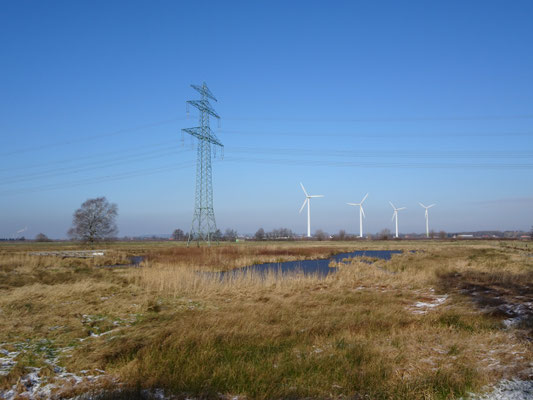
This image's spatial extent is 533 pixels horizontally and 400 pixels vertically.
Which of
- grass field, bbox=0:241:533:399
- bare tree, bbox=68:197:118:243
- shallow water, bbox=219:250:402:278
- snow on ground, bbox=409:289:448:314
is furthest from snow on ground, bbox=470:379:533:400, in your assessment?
bare tree, bbox=68:197:118:243

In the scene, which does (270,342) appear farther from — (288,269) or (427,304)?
(288,269)

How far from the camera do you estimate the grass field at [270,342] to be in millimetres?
6234

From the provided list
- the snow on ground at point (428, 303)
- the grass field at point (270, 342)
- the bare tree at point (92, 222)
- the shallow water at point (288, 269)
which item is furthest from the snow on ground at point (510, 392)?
the bare tree at point (92, 222)

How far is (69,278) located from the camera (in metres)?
21.6

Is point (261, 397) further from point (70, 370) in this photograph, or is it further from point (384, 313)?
point (384, 313)

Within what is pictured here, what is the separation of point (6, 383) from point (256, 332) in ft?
17.0

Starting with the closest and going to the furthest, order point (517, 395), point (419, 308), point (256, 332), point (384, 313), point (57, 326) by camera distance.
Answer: point (517, 395)
point (256, 332)
point (57, 326)
point (384, 313)
point (419, 308)

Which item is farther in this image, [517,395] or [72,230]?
[72,230]

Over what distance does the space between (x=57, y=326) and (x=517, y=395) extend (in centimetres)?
1073

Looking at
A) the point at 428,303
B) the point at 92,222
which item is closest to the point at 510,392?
the point at 428,303

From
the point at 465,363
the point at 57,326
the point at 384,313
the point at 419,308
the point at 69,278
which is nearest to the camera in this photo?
the point at 465,363

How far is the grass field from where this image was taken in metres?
6.23

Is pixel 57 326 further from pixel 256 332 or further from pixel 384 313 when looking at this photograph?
pixel 384 313

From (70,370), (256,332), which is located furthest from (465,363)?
(70,370)
